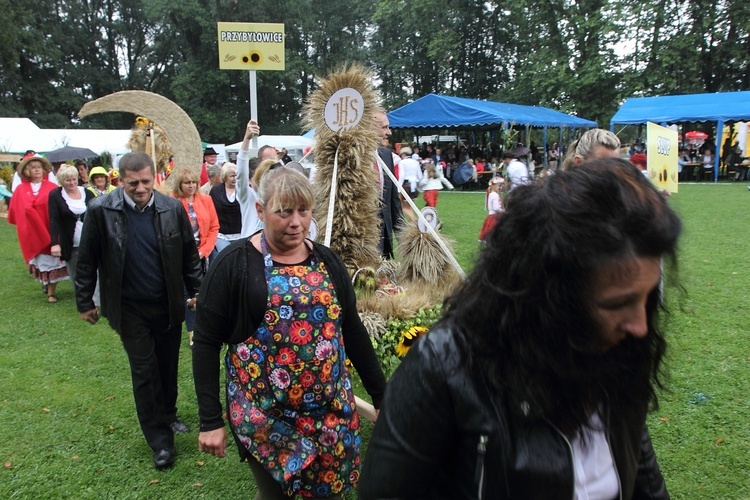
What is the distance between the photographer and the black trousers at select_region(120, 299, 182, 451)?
3.54 m

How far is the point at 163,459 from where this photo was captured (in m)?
3.60

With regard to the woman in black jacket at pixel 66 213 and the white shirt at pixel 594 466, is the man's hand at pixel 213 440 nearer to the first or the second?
the white shirt at pixel 594 466

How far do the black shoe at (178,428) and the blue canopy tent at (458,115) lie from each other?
17.5m

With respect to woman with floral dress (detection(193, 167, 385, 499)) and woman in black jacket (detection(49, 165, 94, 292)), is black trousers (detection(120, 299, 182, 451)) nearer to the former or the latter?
woman with floral dress (detection(193, 167, 385, 499))

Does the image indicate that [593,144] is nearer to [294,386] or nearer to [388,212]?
[388,212]

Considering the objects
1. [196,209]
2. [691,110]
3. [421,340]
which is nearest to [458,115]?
[691,110]

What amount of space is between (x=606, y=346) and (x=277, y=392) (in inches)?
55.7

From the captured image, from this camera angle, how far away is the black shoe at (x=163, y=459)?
359 centimetres

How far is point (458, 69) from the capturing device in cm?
3834

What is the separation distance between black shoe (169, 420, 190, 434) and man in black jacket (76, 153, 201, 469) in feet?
1.02

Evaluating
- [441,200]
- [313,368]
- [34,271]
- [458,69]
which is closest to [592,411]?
[313,368]

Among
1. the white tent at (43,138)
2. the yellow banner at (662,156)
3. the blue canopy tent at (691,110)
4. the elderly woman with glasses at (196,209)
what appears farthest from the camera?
the blue canopy tent at (691,110)

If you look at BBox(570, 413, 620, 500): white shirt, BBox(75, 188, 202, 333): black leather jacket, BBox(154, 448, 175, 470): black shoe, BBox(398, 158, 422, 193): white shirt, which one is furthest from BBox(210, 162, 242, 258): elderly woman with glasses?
BBox(398, 158, 422, 193): white shirt

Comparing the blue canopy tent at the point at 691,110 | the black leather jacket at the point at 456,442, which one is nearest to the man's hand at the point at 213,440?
the black leather jacket at the point at 456,442
